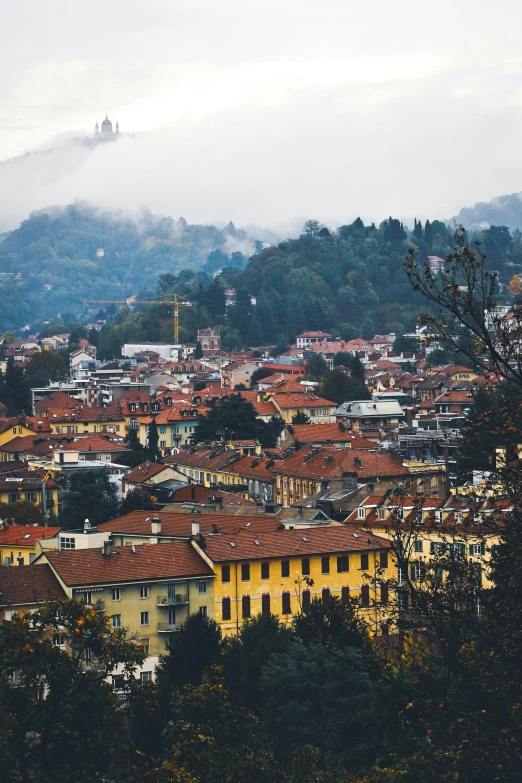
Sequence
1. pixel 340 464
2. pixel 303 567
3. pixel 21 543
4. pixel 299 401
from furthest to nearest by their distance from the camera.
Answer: pixel 299 401, pixel 340 464, pixel 21 543, pixel 303 567

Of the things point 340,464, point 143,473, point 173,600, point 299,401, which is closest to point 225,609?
point 173,600

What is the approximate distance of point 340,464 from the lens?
1991 inches

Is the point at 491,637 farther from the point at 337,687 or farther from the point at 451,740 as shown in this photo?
the point at 337,687

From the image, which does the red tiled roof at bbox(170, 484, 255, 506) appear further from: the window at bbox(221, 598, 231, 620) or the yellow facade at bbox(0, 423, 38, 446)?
the yellow facade at bbox(0, 423, 38, 446)

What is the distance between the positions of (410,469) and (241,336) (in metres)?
82.5

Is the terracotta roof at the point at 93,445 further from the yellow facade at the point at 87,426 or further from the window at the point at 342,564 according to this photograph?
the window at the point at 342,564

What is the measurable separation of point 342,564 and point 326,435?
33.2 metres

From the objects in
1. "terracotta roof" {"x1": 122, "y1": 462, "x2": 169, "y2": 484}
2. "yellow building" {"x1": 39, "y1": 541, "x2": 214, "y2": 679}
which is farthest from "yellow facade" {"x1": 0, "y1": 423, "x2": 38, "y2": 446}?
"yellow building" {"x1": 39, "y1": 541, "x2": 214, "y2": 679}

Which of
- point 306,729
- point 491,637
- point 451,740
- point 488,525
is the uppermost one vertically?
point 488,525

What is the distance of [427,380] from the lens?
9306 cm

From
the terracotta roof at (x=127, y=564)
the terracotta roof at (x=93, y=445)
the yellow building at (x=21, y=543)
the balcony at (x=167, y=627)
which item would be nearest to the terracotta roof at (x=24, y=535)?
the yellow building at (x=21, y=543)

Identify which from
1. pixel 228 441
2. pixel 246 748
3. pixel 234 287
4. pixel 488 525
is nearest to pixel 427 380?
pixel 228 441

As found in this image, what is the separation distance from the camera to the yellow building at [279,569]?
1234 inches

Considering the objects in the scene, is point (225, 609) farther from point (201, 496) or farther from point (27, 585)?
point (201, 496)
